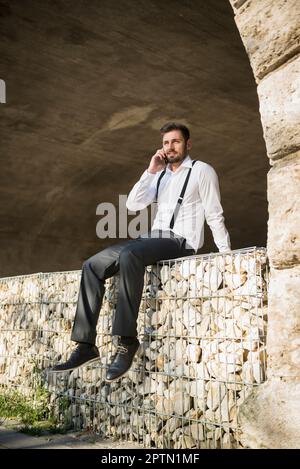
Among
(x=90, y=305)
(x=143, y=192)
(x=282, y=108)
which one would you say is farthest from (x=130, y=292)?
(x=282, y=108)

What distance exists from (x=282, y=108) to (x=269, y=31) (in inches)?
14.7

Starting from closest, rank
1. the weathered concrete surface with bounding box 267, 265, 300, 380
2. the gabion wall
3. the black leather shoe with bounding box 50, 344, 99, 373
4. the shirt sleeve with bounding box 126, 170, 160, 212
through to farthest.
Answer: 1. the weathered concrete surface with bounding box 267, 265, 300, 380
2. the gabion wall
3. the black leather shoe with bounding box 50, 344, 99, 373
4. the shirt sleeve with bounding box 126, 170, 160, 212

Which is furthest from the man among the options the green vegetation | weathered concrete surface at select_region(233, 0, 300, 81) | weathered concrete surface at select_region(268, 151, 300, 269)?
weathered concrete surface at select_region(233, 0, 300, 81)

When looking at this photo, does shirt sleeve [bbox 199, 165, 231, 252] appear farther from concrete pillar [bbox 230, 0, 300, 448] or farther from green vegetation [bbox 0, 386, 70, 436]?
green vegetation [bbox 0, 386, 70, 436]

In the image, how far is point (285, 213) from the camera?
6.93 ft

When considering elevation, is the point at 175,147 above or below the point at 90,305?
above

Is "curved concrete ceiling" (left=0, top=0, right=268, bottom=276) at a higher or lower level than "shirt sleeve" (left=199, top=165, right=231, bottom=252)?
higher

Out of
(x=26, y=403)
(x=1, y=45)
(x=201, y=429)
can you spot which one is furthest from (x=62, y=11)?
(x=201, y=429)

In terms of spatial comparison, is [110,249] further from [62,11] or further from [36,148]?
[36,148]

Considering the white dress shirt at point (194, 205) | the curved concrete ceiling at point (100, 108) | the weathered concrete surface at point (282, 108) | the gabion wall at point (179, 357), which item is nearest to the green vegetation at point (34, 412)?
the gabion wall at point (179, 357)

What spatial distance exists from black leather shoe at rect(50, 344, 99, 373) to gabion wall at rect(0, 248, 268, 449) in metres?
0.27

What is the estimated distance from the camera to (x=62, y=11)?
612cm

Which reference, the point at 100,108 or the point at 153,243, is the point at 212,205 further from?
the point at 100,108

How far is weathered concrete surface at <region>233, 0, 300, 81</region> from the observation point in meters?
2.08
